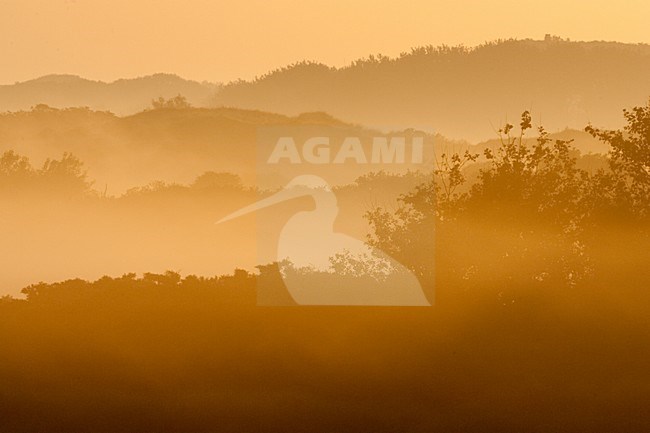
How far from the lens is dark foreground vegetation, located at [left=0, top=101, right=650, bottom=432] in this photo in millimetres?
34719

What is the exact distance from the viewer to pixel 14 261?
8431 cm

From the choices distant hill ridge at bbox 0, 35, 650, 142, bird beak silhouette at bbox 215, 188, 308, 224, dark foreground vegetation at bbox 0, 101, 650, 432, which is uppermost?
distant hill ridge at bbox 0, 35, 650, 142

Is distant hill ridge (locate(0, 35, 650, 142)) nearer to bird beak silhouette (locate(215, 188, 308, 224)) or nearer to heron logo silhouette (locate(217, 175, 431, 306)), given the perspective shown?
bird beak silhouette (locate(215, 188, 308, 224))

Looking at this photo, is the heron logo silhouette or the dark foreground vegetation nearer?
the dark foreground vegetation

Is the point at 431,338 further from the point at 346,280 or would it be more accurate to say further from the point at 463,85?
the point at 463,85

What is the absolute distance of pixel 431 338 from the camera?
43.3 m

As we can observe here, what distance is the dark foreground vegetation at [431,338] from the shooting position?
114 ft

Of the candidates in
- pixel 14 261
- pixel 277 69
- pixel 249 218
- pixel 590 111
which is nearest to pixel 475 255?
pixel 14 261

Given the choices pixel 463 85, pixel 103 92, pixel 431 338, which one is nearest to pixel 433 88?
pixel 463 85

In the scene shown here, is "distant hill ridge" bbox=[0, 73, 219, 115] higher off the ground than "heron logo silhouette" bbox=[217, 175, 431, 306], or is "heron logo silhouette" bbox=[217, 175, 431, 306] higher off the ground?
"distant hill ridge" bbox=[0, 73, 219, 115]

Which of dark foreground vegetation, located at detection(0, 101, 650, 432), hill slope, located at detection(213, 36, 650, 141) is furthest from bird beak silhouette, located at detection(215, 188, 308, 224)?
dark foreground vegetation, located at detection(0, 101, 650, 432)

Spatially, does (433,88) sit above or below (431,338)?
above

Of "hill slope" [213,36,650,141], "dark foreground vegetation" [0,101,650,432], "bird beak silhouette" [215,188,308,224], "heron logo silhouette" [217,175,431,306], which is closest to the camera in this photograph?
"dark foreground vegetation" [0,101,650,432]

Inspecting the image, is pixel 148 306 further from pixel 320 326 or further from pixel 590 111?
pixel 590 111
